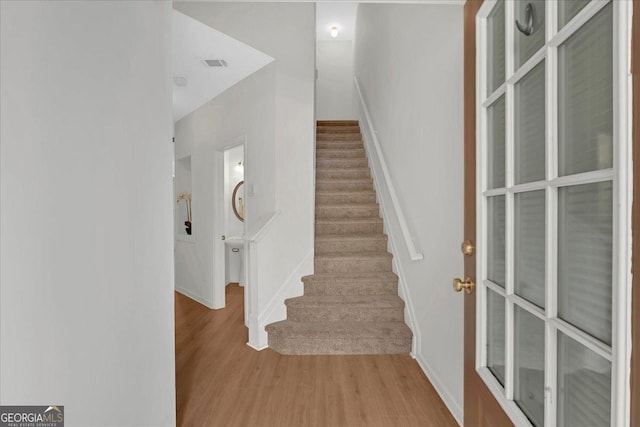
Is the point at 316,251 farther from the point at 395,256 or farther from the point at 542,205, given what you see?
the point at 542,205

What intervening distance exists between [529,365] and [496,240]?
15.2 inches

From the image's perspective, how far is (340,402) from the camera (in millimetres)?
1894

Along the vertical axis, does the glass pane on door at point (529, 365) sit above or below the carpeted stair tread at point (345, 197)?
below

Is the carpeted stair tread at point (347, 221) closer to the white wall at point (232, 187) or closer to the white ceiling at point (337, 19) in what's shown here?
the white wall at point (232, 187)

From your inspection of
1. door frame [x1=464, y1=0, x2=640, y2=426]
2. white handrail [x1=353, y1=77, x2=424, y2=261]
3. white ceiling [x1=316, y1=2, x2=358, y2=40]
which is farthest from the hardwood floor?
white ceiling [x1=316, y1=2, x2=358, y2=40]

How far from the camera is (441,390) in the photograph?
194 centimetres

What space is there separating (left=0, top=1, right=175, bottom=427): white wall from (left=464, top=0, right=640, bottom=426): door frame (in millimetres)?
1209

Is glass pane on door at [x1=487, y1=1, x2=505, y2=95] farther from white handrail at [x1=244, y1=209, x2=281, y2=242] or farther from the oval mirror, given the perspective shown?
the oval mirror

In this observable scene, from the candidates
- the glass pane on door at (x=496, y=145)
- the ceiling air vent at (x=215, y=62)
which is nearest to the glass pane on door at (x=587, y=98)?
the glass pane on door at (x=496, y=145)

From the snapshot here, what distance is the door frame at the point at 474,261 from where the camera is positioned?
56 cm

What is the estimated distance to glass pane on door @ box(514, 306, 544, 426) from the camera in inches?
33.9

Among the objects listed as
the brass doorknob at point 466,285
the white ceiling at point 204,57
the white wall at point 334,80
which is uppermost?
the white wall at point 334,80

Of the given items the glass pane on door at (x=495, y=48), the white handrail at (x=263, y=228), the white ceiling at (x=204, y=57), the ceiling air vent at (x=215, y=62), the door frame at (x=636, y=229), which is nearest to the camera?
the door frame at (x=636, y=229)

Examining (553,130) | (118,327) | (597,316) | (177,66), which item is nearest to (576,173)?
(553,130)
